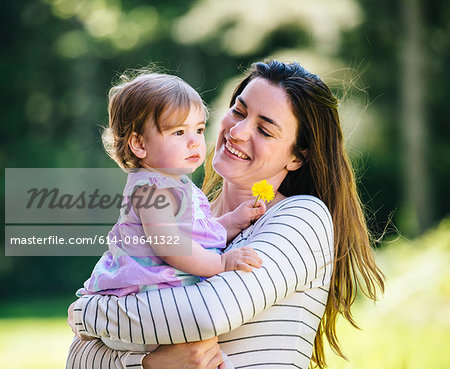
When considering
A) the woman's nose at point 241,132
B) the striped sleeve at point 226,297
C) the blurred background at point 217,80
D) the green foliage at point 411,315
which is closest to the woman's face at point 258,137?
the woman's nose at point 241,132

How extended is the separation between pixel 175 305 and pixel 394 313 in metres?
4.93

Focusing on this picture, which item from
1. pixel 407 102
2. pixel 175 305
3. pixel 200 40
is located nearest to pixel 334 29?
pixel 407 102

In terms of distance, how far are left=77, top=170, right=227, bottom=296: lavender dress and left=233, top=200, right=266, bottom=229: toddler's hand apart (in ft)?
0.54

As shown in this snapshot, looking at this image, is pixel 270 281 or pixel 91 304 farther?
pixel 91 304

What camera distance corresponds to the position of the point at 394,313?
21.0ft

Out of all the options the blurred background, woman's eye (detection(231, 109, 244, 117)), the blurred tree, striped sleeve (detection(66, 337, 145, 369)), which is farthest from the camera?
the blurred tree

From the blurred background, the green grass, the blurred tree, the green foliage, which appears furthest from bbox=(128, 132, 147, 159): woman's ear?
the blurred tree

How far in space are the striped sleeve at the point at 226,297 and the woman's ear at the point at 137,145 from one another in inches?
18.4

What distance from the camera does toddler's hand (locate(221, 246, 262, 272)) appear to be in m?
1.95

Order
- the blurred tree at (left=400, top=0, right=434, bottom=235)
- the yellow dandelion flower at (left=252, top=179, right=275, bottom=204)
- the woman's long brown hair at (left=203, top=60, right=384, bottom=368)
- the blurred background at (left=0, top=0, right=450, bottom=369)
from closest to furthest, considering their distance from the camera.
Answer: the yellow dandelion flower at (left=252, top=179, right=275, bottom=204) → the woman's long brown hair at (left=203, top=60, right=384, bottom=368) → the blurred background at (left=0, top=0, right=450, bottom=369) → the blurred tree at (left=400, top=0, right=434, bottom=235)

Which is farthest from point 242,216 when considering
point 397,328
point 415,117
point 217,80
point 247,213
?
point 217,80

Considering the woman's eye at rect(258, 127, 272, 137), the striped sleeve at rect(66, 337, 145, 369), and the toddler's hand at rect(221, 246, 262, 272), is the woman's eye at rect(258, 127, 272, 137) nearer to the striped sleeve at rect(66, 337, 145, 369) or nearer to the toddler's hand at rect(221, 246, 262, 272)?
the toddler's hand at rect(221, 246, 262, 272)

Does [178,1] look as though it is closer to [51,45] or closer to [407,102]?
[51,45]

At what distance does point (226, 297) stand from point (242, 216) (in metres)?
0.54
